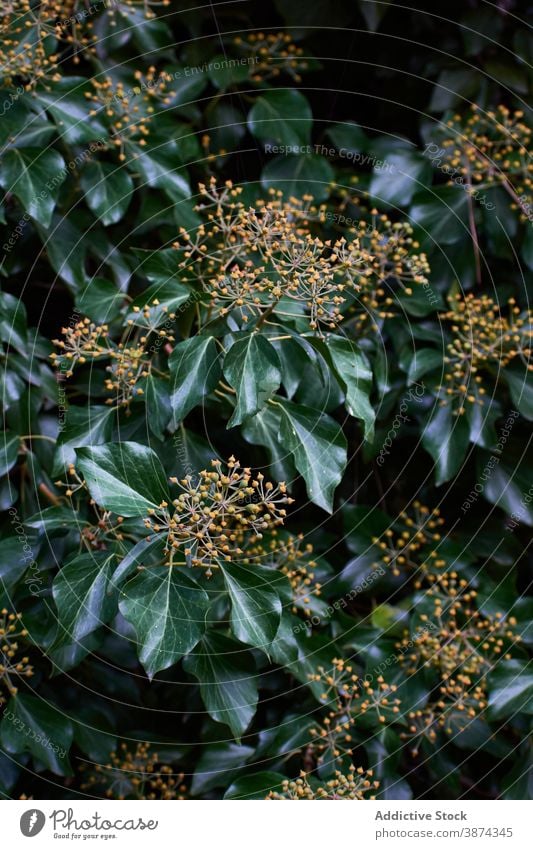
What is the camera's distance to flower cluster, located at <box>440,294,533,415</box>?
3.92 ft

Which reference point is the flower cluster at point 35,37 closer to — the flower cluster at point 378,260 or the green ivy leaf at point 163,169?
the green ivy leaf at point 163,169

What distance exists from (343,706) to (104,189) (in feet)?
2.56

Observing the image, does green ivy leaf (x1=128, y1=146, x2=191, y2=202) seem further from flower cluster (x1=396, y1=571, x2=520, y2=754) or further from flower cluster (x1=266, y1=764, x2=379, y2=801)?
flower cluster (x1=266, y1=764, x2=379, y2=801)

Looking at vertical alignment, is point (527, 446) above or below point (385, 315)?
below

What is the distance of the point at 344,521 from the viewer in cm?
127

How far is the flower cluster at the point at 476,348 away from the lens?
3.92ft

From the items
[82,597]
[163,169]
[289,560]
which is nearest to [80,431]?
[82,597]

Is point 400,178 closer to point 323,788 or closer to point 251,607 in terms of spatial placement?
point 251,607

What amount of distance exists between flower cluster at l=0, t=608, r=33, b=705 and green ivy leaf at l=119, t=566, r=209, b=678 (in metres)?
0.24

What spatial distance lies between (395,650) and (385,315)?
47 cm

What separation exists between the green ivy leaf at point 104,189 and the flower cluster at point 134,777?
28.2 inches

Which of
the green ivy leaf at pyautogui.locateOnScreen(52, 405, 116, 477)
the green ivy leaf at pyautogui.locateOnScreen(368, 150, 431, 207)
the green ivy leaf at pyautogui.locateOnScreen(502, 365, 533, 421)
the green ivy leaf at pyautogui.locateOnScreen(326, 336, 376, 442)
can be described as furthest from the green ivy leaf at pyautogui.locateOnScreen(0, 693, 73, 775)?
the green ivy leaf at pyautogui.locateOnScreen(368, 150, 431, 207)
